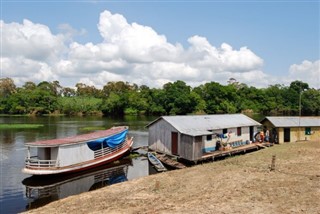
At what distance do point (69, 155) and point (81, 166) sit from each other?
62.2 inches

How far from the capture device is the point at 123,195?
17.9 m

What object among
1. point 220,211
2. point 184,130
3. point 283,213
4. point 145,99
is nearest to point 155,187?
point 220,211

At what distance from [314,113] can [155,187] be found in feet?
405

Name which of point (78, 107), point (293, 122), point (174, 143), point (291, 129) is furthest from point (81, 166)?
point (78, 107)

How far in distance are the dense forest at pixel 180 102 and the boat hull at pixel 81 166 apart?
77.0m

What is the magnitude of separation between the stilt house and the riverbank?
155 inches

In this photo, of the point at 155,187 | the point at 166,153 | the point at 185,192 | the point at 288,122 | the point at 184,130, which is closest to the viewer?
the point at 185,192

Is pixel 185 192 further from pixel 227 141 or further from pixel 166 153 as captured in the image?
pixel 227 141

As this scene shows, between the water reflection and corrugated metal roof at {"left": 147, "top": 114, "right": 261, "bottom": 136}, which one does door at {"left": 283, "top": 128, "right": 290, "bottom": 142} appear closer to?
corrugated metal roof at {"left": 147, "top": 114, "right": 261, "bottom": 136}

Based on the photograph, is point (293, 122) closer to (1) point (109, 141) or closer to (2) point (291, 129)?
(2) point (291, 129)

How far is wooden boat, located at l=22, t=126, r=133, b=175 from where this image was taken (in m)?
25.0


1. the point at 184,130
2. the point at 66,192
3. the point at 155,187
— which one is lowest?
the point at 66,192

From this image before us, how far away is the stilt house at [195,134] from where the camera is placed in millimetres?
27750

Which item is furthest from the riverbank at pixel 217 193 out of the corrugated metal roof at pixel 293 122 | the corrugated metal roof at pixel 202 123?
the corrugated metal roof at pixel 293 122
